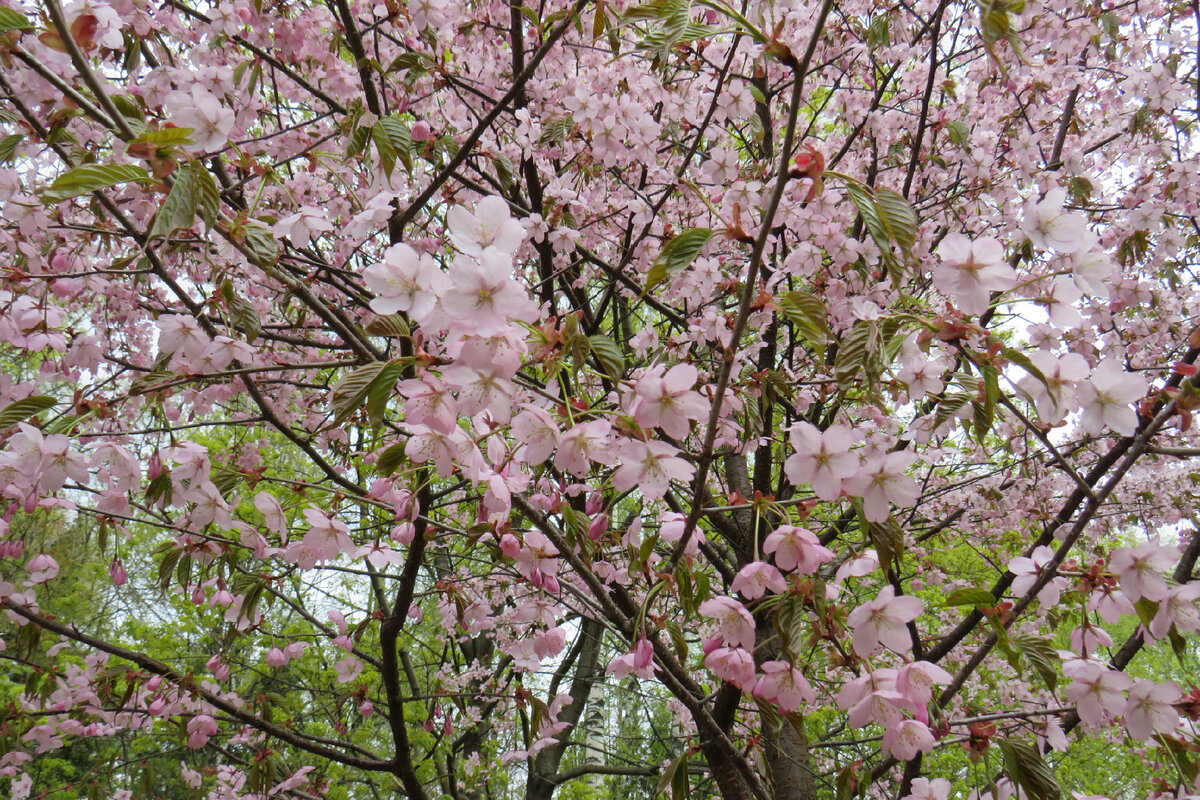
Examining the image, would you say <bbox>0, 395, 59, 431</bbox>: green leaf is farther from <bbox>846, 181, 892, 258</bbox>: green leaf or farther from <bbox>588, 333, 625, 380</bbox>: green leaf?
<bbox>846, 181, 892, 258</bbox>: green leaf

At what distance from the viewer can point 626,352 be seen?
398cm

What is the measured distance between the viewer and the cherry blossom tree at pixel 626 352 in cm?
111

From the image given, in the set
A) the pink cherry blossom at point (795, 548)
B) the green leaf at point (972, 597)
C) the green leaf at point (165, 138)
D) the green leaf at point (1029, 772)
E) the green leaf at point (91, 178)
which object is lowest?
the green leaf at point (1029, 772)

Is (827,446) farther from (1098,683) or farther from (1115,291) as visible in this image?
(1115,291)

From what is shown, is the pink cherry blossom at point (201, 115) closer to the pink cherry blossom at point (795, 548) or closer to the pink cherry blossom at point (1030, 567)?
the pink cherry blossom at point (795, 548)

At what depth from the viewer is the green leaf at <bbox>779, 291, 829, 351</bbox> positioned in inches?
40.1

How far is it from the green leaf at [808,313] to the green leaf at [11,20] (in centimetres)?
132

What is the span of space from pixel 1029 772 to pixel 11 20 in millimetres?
2218

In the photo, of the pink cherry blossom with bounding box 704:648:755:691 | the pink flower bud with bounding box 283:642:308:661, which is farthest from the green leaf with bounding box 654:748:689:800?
the pink flower bud with bounding box 283:642:308:661

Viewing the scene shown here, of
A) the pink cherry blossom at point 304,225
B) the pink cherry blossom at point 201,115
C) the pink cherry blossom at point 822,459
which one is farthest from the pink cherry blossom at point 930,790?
the pink cherry blossom at point 201,115

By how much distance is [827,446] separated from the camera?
1.20 meters

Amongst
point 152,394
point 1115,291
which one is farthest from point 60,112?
point 1115,291

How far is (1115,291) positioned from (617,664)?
301cm

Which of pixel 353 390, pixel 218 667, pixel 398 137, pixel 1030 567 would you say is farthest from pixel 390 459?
pixel 218 667
